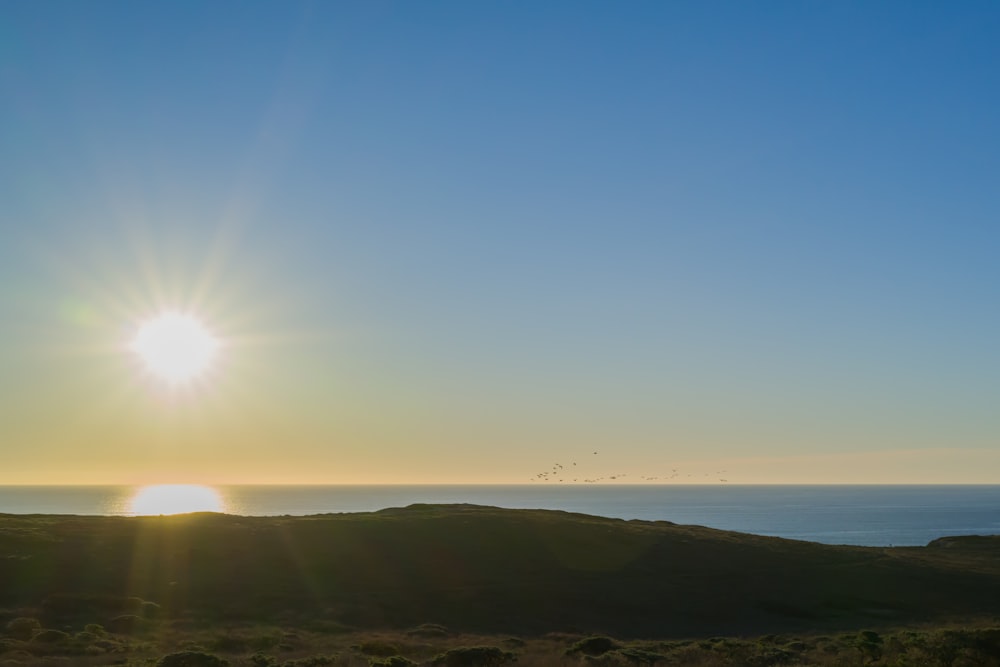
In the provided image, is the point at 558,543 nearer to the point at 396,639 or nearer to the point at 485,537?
the point at 485,537

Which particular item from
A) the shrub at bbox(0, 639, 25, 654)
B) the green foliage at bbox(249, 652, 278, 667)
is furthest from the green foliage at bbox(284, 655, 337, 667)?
the shrub at bbox(0, 639, 25, 654)

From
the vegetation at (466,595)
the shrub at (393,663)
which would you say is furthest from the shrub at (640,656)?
the shrub at (393,663)

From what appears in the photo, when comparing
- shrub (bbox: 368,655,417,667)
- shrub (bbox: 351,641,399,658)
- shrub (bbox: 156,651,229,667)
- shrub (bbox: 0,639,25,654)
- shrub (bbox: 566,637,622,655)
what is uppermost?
shrub (bbox: 0,639,25,654)

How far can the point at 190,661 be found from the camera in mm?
29188

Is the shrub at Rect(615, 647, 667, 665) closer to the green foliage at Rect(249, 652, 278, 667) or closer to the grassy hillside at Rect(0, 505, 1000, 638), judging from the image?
the grassy hillside at Rect(0, 505, 1000, 638)

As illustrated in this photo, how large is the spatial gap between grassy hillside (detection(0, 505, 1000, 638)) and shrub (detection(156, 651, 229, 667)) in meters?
14.7

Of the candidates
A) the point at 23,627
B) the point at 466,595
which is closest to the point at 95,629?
the point at 23,627

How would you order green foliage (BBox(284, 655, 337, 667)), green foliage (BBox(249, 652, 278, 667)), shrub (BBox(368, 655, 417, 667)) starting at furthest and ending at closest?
green foliage (BBox(249, 652, 278, 667)), green foliage (BBox(284, 655, 337, 667)), shrub (BBox(368, 655, 417, 667))

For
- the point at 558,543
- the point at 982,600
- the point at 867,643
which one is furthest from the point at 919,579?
the point at 867,643

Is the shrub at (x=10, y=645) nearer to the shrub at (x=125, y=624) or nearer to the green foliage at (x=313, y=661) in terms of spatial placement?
the shrub at (x=125, y=624)

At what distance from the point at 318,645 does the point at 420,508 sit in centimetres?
5843

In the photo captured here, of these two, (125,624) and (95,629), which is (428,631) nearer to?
(125,624)

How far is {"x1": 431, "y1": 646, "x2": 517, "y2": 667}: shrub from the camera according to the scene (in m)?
31.3

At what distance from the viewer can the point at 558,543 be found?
7238cm
